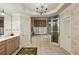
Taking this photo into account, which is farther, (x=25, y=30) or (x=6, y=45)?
(x=25, y=30)

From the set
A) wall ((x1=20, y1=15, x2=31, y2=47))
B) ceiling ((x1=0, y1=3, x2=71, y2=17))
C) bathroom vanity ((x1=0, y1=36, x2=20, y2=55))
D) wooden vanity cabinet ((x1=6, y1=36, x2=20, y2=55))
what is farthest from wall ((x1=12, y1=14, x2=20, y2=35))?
bathroom vanity ((x1=0, y1=36, x2=20, y2=55))

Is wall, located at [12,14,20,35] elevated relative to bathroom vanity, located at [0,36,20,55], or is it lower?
elevated

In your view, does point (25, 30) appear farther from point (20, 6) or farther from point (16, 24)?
point (20, 6)

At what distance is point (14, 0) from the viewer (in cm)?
128

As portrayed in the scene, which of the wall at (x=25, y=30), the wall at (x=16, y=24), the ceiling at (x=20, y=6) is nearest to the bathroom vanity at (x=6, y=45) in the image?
the ceiling at (x=20, y=6)

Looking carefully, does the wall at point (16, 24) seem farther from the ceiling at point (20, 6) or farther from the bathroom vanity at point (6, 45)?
the bathroom vanity at point (6, 45)

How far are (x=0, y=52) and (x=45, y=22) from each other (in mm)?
6445

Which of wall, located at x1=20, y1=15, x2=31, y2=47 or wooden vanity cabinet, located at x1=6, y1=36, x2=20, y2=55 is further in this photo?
wall, located at x1=20, y1=15, x2=31, y2=47

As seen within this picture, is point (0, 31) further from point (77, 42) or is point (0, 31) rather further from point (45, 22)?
point (45, 22)

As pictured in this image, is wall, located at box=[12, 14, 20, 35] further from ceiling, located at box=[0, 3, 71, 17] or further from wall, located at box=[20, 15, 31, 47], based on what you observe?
ceiling, located at box=[0, 3, 71, 17]

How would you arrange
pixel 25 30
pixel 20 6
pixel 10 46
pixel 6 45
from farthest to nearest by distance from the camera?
pixel 25 30 < pixel 20 6 < pixel 10 46 < pixel 6 45

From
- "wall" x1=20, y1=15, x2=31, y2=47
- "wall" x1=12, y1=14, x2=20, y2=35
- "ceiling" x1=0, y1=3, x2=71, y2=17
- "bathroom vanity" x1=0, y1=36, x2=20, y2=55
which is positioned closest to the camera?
"bathroom vanity" x1=0, y1=36, x2=20, y2=55

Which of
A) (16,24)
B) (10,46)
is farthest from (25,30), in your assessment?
(10,46)
